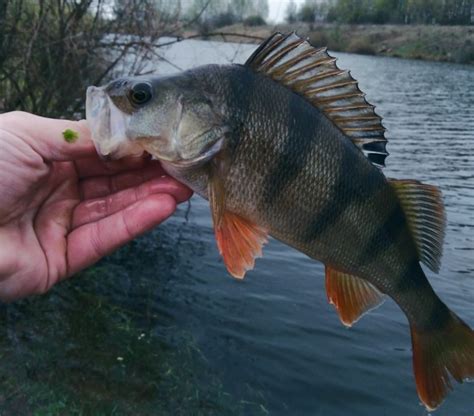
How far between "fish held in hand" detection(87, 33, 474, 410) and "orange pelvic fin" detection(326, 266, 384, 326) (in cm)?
17

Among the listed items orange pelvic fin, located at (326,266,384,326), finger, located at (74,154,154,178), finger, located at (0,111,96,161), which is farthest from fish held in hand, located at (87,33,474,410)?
finger, located at (74,154,154,178)

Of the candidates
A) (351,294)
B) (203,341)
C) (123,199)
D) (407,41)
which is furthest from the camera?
(407,41)

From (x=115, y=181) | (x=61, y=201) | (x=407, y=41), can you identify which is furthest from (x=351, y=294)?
(x=407, y=41)

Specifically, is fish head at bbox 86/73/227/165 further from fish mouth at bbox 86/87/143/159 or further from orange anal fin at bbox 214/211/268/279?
orange anal fin at bbox 214/211/268/279

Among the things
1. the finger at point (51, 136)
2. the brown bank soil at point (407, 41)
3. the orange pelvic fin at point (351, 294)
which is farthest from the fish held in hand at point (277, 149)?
the brown bank soil at point (407, 41)

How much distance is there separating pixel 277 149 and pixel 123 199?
107 cm

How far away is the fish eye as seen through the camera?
2650 millimetres

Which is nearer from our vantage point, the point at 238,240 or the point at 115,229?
the point at 238,240

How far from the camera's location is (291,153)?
2.68 metres

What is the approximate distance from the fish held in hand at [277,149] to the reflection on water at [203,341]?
366cm

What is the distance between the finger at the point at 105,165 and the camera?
10.2 feet

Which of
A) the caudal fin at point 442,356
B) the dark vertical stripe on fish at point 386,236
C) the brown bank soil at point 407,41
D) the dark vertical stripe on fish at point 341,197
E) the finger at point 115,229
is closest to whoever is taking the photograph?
the dark vertical stripe on fish at point 341,197

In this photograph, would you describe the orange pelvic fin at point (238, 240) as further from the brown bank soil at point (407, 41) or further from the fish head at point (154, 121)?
the brown bank soil at point (407, 41)

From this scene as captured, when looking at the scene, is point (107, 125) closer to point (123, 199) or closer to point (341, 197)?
point (123, 199)
